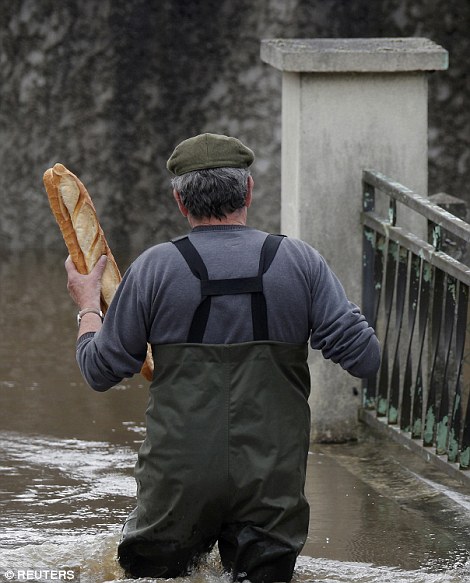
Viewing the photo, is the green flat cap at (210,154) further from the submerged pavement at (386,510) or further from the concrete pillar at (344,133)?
the concrete pillar at (344,133)

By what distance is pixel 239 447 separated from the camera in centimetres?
375

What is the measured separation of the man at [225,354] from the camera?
373cm

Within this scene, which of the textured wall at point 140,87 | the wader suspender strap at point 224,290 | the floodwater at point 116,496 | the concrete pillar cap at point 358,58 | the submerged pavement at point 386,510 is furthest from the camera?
the textured wall at point 140,87

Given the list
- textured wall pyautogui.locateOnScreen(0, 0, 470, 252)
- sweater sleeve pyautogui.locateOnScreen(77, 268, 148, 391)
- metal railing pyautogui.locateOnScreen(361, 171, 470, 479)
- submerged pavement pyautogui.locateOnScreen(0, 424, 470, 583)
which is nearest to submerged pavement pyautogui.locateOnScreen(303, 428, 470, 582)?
submerged pavement pyautogui.locateOnScreen(0, 424, 470, 583)

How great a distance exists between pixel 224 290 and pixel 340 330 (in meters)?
0.33

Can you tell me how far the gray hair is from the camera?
148 inches

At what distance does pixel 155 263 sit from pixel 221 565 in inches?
35.1

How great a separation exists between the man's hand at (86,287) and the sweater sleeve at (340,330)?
662 millimetres

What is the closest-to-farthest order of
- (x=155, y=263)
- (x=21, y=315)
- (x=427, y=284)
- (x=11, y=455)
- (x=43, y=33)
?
(x=155, y=263)
(x=427, y=284)
(x=11, y=455)
(x=21, y=315)
(x=43, y=33)

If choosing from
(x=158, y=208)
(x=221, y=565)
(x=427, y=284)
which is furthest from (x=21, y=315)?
(x=221, y=565)

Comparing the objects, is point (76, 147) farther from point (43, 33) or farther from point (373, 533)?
point (373, 533)

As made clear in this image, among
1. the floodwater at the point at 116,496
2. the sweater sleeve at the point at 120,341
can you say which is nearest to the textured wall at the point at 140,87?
the floodwater at the point at 116,496
